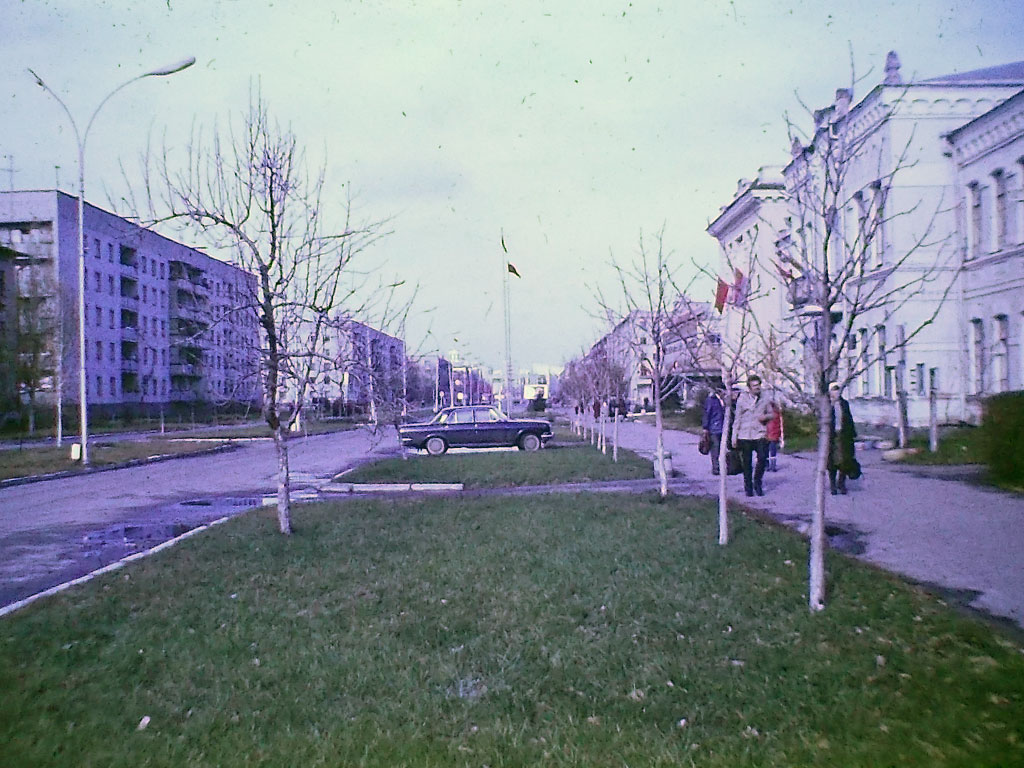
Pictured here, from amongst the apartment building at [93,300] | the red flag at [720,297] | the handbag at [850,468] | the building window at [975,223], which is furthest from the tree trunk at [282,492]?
the building window at [975,223]

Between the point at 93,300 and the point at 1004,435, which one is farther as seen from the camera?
the point at 93,300

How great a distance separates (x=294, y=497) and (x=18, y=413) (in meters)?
37.8

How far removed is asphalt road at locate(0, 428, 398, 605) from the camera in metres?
10.6

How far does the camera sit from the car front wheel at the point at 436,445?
2906 cm

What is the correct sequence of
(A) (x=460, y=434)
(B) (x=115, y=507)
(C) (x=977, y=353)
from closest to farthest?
(B) (x=115, y=507)
(C) (x=977, y=353)
(A) (x=460, y=434)

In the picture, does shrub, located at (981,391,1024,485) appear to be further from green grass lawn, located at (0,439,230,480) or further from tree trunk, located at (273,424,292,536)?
green grass lawn, located at (0,439,230,480)

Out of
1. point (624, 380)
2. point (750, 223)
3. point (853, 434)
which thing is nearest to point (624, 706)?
point (853, 434)

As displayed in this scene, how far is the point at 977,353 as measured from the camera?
24844 mm

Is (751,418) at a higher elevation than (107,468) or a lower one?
higher

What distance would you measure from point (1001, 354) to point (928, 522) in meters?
14.9

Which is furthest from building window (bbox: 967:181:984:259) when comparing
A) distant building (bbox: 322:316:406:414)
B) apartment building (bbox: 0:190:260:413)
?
apartment building (bbox: 0:190:260:413)

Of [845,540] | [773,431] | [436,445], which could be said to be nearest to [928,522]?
[845,540]

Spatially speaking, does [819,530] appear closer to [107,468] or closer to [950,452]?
[950,452]

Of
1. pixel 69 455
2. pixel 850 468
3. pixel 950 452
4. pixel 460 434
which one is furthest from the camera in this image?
pixel 69 455
